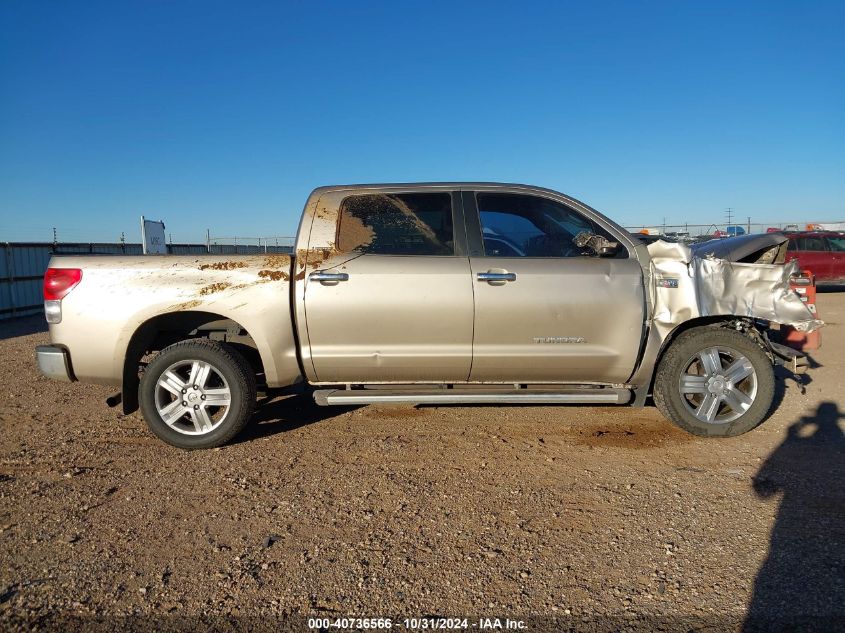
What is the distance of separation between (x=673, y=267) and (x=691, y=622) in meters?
2.68

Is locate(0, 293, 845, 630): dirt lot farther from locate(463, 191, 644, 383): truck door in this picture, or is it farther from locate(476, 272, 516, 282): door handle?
locate(476, 272, 516, 282): door handle

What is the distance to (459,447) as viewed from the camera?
166 inches

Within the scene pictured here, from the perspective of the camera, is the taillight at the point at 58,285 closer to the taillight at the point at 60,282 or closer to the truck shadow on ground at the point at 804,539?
the taillight at the point at 60,282

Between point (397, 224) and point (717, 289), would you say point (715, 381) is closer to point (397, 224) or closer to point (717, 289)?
point (717, 289)

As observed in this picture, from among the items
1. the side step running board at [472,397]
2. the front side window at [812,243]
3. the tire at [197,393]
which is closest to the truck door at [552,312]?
the side step running board at [472,397]

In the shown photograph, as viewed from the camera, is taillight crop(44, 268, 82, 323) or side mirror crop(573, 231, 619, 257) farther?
side mirror crop(573, 231, 619, 257)

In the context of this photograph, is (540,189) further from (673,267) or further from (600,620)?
(600,620)

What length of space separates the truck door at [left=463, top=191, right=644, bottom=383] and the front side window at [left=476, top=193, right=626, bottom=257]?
17mm

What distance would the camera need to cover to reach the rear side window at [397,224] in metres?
4.29

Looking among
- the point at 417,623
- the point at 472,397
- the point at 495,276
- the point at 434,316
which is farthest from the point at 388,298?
the point at 417,623

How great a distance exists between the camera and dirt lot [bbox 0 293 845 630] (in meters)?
2.42

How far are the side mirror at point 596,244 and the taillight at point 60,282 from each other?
3720 mm

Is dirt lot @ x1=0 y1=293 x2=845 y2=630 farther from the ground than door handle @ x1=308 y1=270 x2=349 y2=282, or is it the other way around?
door handle @ x1=308 y1=270 x2=349 y2=282

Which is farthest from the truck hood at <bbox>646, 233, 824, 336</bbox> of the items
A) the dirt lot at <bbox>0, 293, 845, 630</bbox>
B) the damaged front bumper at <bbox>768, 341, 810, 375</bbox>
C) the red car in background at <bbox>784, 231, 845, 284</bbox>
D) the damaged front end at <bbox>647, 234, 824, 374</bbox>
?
the red car in background at <bbox>784, 231, 845, 284</bbox>
